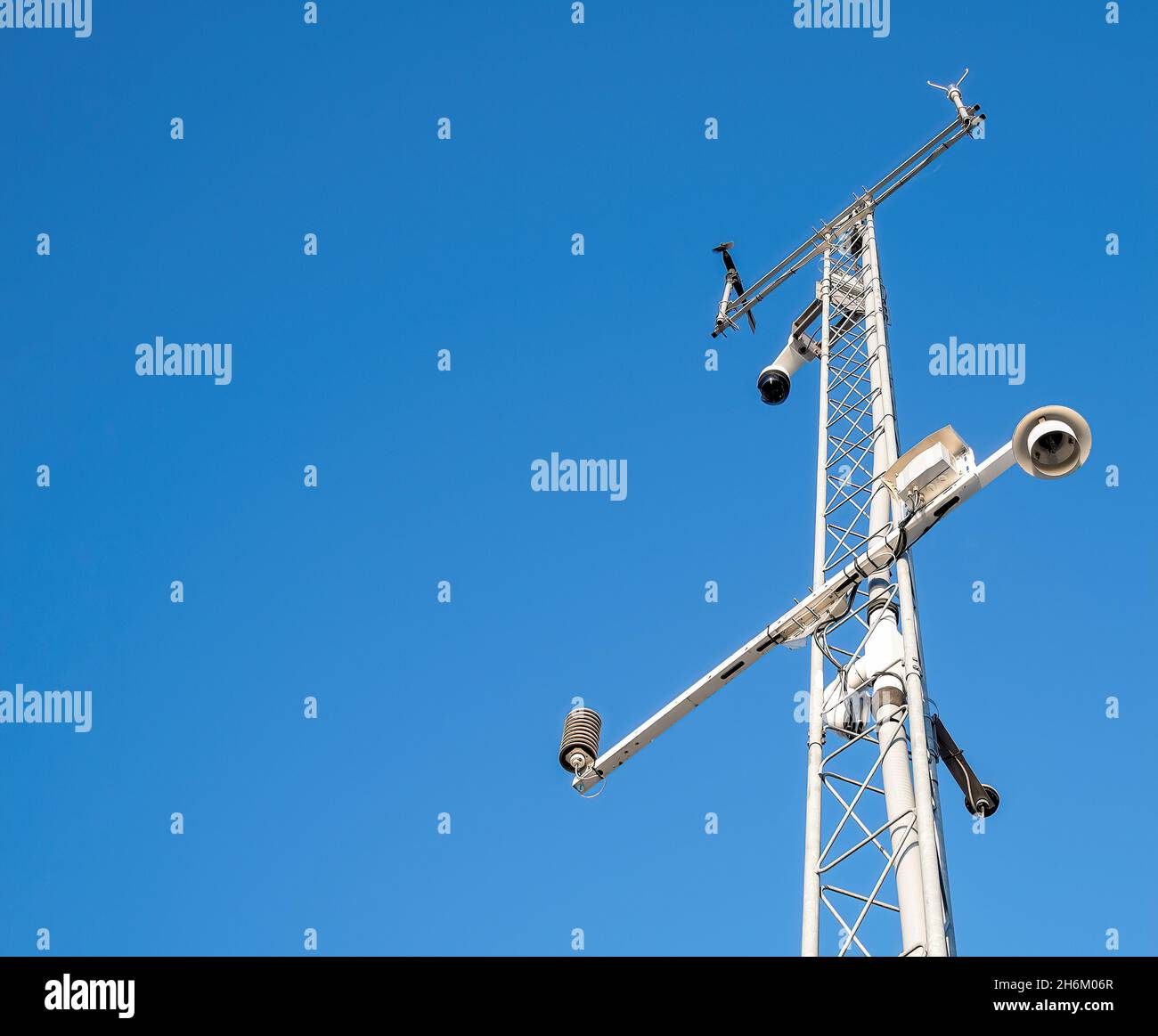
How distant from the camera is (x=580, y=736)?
15789 millimetres

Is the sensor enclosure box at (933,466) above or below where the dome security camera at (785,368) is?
below

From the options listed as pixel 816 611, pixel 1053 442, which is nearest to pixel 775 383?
pixel 816 611

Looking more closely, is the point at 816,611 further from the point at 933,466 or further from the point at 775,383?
the point at 775,383

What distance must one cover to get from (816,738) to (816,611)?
1828mm

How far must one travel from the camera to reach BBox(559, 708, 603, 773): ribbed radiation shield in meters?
15.7

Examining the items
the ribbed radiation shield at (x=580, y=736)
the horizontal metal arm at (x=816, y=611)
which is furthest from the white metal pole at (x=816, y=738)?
the ribbed radiation shield at (x=580, y=736)

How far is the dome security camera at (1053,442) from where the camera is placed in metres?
12.3

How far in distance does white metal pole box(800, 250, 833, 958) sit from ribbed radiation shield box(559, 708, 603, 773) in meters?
3.03

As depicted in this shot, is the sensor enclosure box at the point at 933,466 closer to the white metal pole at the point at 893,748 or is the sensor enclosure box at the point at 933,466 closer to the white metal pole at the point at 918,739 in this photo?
the white metal pole at the point at 918,739

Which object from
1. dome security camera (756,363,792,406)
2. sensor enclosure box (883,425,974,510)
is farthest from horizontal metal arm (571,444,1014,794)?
dome security camera (756,363,792,406)

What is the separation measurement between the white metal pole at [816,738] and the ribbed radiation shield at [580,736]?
3.03m

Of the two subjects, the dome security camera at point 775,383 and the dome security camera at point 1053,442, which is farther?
the dome security camera at point 775,383
